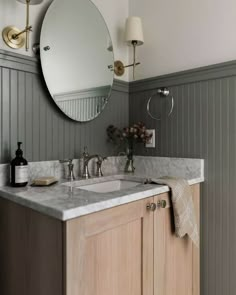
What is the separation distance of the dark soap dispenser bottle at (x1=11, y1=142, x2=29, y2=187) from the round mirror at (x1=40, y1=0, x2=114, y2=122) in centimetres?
42

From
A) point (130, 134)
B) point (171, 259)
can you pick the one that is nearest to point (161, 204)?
point (171, 259)

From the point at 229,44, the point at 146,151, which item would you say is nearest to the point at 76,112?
the point at 146,151

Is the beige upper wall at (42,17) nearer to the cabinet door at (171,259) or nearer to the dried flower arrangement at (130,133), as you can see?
the dried flower arrangement at (130,133)

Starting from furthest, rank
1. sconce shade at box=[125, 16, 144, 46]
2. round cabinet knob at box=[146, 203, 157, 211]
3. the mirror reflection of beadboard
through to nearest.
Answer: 1. sconce shade at box=[125, 16, 144, 46]
2. the mirror reflection of beadboard
3. round cabinet knob at box=[146, 203, 157, 211]

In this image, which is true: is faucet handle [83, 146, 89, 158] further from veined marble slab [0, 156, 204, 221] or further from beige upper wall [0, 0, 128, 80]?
beige upper wall [0, 0, 128, 80]

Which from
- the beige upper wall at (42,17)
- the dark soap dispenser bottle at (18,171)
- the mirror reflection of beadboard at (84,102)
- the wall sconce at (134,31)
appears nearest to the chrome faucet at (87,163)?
the mirror reflection of beadboard at (84,102)

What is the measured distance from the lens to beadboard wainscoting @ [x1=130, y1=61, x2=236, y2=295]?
56.1 inches

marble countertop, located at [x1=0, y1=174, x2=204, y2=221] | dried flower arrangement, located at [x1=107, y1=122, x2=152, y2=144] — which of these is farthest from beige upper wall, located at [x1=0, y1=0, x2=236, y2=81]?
marble countertop, located at [x1=0, y1=174, x2=204, y2=221]

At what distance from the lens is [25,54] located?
1.35 metres

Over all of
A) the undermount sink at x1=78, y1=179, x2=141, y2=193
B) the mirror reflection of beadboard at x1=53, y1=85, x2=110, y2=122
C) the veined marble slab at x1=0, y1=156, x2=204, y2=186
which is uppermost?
the mirror reflection of beadboard at x1=53, y1=85, x2=110, y2=122

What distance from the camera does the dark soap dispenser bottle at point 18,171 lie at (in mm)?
1183

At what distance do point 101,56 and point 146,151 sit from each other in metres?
0.73

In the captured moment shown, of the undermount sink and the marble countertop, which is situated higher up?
the marble countertop

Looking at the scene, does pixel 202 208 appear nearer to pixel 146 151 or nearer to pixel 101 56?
pixel 146 151
